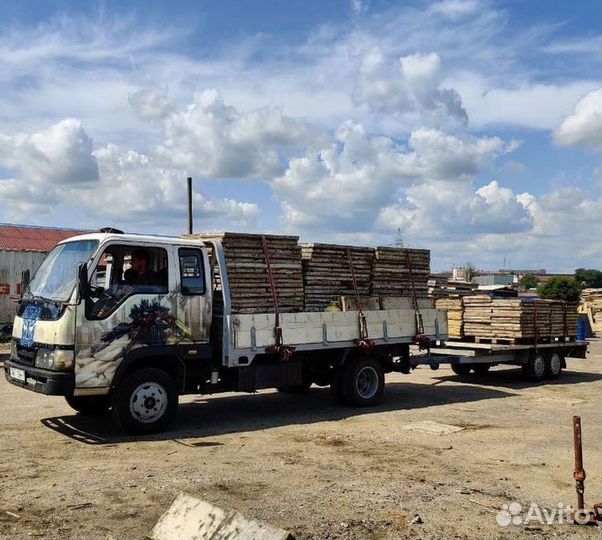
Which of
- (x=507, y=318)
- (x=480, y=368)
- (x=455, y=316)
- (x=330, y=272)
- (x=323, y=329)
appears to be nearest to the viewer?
(x=323, y=329)

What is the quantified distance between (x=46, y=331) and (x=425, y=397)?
290 inches

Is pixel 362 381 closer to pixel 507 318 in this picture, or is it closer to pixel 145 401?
pixel 145 401

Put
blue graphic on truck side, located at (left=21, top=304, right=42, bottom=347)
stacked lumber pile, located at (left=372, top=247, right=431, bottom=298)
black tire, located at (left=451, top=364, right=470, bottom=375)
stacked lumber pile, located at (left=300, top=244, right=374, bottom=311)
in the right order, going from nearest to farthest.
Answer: blue graphic on truck side, located at (left=21, top=304, right=42, bottom=347) < stacked lumber pile, located at (left=300, top=244, right=374, bottom=311) < stacked lumber pile, located at (left=372, top=247, right=431, bottom=298) < black tire, located at (left=451, top=364, right=470, bottom=375)

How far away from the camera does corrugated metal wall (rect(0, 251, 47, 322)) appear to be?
2388 cm

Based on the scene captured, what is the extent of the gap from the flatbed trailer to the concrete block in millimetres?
8241

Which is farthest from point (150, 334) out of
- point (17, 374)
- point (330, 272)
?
point (330, 272)

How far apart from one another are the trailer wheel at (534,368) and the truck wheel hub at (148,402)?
9.13 metres

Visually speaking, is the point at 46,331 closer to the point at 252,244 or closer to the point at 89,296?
the point at 89,296

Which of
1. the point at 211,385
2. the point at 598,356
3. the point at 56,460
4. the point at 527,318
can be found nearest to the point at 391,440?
the point at 211,385

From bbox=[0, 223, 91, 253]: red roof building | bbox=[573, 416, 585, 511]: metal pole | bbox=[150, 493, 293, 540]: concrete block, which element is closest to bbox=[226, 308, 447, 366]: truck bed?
bbox=[150, 493, 293, 540]: concrete block

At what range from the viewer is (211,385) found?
9953mm

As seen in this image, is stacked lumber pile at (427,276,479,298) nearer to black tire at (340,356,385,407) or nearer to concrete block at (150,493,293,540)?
black tire at (340,356,385,407)

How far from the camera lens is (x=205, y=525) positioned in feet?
17.3

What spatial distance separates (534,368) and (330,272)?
643cm
